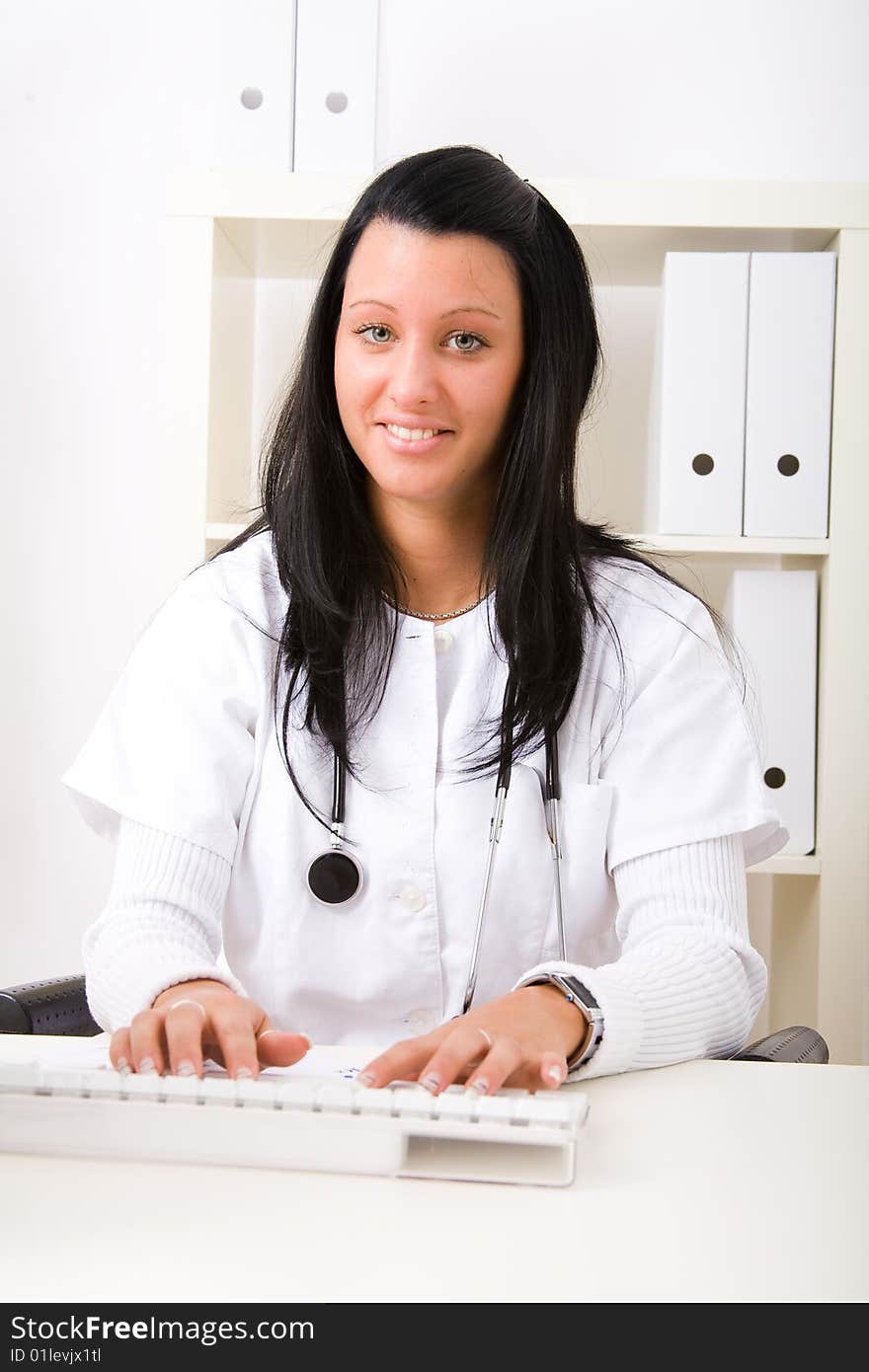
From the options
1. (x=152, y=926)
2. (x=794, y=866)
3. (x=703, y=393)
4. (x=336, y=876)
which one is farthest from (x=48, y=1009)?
(x=703, y=393)

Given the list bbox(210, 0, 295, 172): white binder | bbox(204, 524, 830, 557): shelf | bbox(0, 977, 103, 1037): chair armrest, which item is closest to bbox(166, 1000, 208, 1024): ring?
bbox(0, 977, 103, 1037): chair armrest

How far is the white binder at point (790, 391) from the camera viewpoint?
1935mm

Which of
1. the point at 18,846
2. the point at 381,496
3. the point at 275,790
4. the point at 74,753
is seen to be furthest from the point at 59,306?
the point at 275,790

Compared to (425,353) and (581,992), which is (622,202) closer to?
(425,353)

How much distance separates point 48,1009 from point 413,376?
0.66 meters

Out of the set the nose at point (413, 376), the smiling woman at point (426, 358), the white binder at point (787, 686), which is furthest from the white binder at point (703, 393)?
the nose at point (413, 376)

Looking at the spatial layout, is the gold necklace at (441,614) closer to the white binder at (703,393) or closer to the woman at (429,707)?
the woman at (429,707)

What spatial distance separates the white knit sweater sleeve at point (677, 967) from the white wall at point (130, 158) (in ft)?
4.49

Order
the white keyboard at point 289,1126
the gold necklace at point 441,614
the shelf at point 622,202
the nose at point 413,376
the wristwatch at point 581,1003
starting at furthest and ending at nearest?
the shelf at point 622,202
the gold necklace at point 441,614
the nose at point 413,376
the wristwatch at point 581,1003
the white keyboard at point 289,1126

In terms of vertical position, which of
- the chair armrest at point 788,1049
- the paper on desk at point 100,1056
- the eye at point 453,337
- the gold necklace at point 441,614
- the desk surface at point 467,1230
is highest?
the eye at point 453,337

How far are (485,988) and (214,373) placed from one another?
1.10m

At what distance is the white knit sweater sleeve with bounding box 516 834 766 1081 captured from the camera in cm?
93

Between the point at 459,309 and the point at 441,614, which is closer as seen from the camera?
the point at 459,309

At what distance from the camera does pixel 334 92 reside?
77.5 inches
